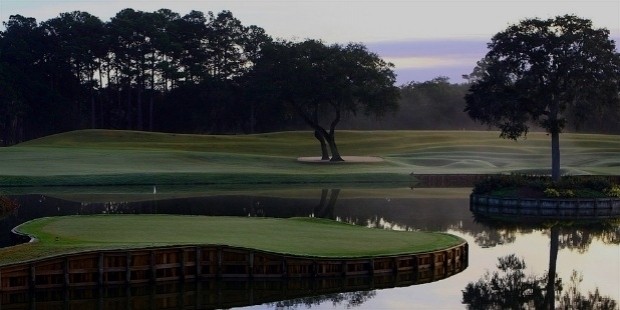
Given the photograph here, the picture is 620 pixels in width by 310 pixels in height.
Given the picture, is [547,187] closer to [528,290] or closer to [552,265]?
[552,265]

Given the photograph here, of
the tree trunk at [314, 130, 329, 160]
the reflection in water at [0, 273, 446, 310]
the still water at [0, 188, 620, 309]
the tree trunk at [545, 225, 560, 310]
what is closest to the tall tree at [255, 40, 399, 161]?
the tree trunk at [314, 130, 329, 160]

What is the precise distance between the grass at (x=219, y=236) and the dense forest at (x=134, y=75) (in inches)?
3423

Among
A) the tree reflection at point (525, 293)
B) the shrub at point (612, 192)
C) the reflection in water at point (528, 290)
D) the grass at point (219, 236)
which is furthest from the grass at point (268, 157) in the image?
the tree reflection at point (525, 293)

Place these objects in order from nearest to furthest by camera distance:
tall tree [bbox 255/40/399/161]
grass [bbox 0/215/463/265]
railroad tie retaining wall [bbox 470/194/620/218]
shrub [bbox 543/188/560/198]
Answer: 1. grass [bbox 0/215/463/265]
2. railroad tie retaining wall [bbox 470/194/620/218]
3. shrub [bbox 543/188/560/198]
4. tall tree [bbox 255/40/399/161]

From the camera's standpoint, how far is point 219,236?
129ft

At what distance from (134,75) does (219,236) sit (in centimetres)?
10599

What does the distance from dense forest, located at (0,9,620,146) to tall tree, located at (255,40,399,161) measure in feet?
107

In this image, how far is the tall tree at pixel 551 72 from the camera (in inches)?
2616

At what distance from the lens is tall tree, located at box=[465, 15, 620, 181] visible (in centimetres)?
6644

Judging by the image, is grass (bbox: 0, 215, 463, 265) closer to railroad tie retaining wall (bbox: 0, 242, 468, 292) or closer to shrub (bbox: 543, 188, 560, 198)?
railroad tie retaining wall (bbox: 0, 242, 468, 292)

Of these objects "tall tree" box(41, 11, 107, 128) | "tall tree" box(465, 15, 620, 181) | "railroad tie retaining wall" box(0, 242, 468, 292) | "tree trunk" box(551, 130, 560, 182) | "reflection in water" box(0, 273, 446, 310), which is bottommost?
"reflection in water" box(0, 273, 446, 310)

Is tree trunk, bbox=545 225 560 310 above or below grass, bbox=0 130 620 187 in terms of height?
below

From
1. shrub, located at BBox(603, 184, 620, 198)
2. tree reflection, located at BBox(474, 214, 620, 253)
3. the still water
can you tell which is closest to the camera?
the still water

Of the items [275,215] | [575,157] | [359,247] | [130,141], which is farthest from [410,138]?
[359,247]
